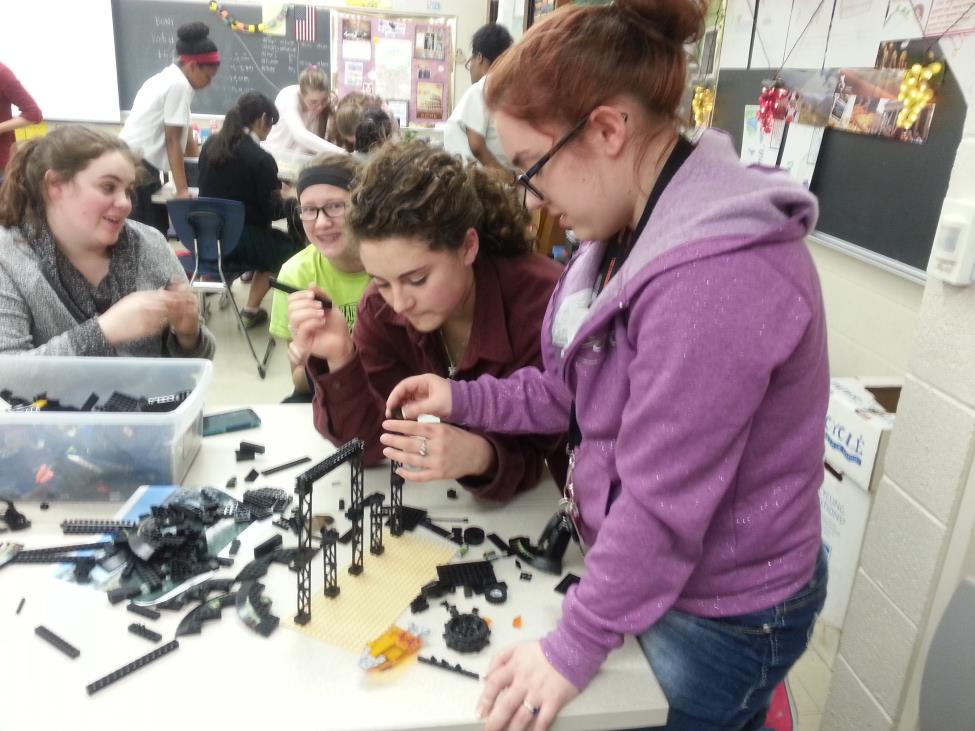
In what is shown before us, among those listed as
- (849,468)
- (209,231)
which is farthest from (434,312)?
(209,231)

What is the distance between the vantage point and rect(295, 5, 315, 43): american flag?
5429 mm

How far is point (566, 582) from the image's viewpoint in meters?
1.04

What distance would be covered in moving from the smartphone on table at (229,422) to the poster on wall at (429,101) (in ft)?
15.6

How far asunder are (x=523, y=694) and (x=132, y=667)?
17.4 inches

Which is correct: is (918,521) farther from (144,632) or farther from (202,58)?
(202,58)

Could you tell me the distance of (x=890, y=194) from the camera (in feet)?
6.15

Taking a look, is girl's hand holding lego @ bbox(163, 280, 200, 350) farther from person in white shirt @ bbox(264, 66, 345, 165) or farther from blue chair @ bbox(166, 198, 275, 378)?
person in white shirt @ bbox(264, 66, 345, 165)

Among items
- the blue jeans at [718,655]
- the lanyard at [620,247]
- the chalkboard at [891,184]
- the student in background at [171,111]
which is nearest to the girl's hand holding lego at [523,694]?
the blue jeans at [718,655]

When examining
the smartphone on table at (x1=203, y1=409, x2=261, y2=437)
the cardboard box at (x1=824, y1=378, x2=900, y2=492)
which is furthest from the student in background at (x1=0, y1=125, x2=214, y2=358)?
the cardboard box at (x1=824, y1=378, x2=900, y2=492)

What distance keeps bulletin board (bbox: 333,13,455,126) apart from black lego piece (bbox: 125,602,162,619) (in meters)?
5.29

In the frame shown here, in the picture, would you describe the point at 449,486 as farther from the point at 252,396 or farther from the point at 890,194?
the point at 252,396

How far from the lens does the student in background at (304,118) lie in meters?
4.65

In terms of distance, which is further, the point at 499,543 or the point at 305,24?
the point at 305,24

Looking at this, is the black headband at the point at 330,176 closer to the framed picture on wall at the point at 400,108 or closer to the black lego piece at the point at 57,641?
the black lego piece at the point at 57,641
